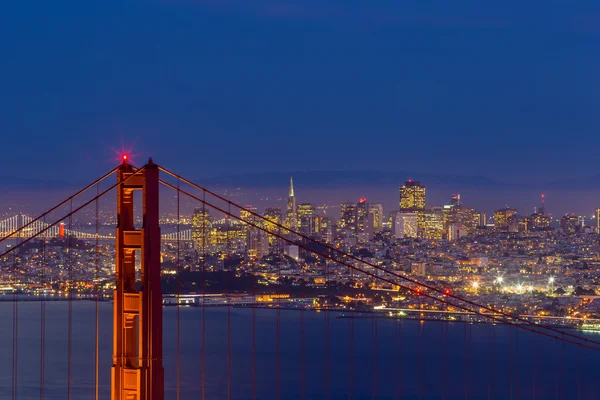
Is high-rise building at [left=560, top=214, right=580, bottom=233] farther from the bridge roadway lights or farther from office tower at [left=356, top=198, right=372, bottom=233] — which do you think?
the bridge roadway lights

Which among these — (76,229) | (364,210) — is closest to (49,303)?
(76,229)

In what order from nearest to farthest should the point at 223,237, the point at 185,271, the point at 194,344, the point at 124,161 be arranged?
the point at 124,161 → the point at 194,344 → the point at 185,271 → the point at 223,237

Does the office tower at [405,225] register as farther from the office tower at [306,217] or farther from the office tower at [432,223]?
the office tower at [306,217]

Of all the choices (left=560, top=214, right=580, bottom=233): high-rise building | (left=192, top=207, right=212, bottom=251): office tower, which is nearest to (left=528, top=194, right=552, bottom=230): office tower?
(left=560, top=214, right=580, bottom=233): high-rise building

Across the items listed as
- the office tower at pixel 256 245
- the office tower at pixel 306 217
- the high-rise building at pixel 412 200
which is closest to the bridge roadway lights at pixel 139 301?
the office tower at pixel 256 245

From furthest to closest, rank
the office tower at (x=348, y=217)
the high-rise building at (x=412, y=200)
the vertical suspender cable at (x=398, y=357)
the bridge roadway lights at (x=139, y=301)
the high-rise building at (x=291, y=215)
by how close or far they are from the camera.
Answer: the high-rise building at (x=412, y=200)
the office tower at (x=348, y=217)
the high-rise building at (x=291, y=215)
the vertical suspender cable at (x=398, y=357)
the bridge roadway lights at (x=139, y=301)

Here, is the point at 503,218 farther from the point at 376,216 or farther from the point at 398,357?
the point at 398,357

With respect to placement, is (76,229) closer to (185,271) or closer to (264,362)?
(185,271)
